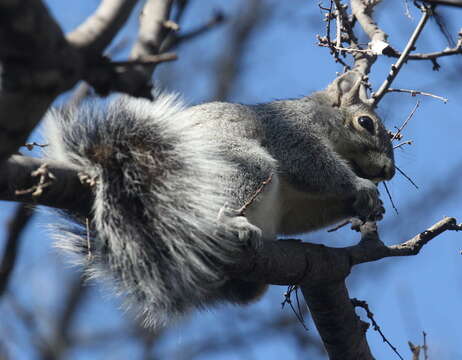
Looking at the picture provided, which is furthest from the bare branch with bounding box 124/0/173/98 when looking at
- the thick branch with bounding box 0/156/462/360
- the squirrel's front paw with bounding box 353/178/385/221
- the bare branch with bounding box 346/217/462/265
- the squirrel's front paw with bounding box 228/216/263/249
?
the squirrel's front paw with bounding box 353/178/385/221

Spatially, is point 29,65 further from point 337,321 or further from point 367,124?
point 367,124

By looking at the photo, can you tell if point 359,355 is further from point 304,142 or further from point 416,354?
point 304,142

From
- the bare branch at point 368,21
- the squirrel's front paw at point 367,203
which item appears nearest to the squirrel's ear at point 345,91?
the bare branch at point 368,21

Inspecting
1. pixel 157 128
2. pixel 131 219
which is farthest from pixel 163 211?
pixel 157 128

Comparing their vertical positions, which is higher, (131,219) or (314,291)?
(131,219)

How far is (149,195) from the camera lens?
2.35 meters

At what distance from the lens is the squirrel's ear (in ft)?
11.9

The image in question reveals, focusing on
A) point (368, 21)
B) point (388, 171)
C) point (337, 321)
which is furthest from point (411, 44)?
point (337, 321)

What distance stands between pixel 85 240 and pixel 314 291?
87cm

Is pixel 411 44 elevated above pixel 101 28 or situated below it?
below

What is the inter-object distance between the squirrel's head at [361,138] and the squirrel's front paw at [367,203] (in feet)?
1.01

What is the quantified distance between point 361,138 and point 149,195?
1584 mm

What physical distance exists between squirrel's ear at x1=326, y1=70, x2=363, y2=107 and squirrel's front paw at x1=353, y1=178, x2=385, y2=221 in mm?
557

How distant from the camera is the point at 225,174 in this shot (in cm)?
273
